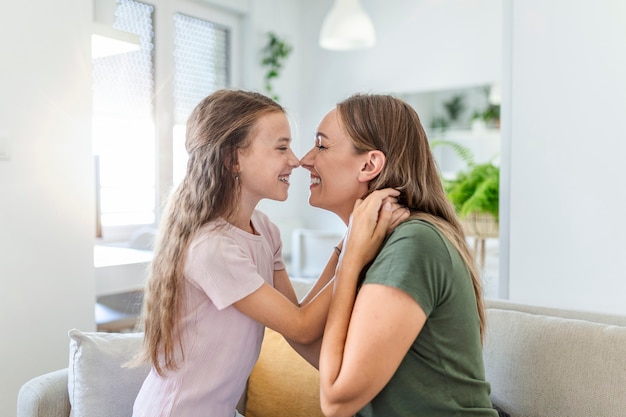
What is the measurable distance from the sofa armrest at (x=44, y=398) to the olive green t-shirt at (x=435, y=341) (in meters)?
0.90

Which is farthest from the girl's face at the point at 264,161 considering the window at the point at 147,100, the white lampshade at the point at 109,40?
the window at the point at 147,100

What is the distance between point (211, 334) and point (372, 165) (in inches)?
18.9

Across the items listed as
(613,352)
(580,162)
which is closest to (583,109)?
(580,162)

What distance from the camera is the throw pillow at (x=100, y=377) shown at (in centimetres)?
143

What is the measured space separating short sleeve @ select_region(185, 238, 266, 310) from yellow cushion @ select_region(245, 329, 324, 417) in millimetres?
638

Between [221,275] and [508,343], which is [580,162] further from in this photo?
[221,275]

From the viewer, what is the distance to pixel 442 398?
39.2 inches

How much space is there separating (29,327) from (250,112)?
118 cm

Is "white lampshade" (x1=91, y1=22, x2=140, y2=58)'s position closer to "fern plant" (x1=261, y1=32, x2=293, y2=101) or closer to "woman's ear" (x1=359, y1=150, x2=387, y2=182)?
"woman's ear" (x1=359, y1=150, x2=387, y2=182)

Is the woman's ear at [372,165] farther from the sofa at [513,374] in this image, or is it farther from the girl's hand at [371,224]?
the sofa at [513,374]

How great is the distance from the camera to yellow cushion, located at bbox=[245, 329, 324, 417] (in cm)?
162

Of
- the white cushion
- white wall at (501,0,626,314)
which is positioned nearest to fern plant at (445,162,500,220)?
white wall at (501,0,626,314)

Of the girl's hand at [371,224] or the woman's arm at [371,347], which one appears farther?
the girl's hand at [371,224]

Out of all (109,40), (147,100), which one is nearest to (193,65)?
(147,100)
